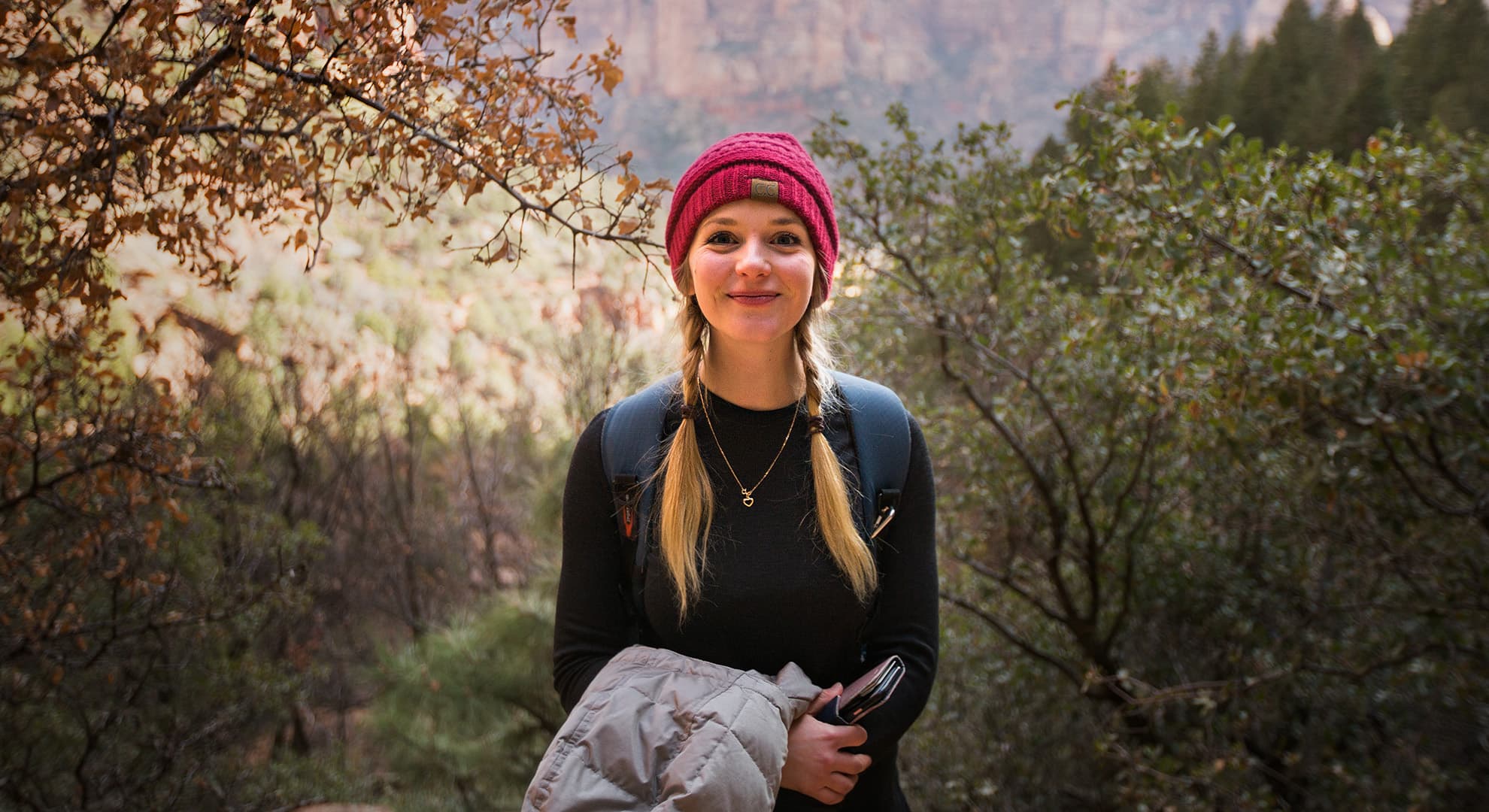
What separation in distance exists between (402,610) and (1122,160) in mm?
14020

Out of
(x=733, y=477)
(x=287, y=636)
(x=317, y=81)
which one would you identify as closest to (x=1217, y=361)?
(x=733, y=477)

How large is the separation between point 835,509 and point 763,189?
0.52 m

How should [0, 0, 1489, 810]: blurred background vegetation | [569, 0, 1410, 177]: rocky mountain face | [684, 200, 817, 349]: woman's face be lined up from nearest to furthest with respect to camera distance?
1. [684, 200, 817, 349]: woman's face
2. [0, 0, 1489, 810]: blurred background vegetation
3. [569, 0, 1410, 177]: rocky mountain face

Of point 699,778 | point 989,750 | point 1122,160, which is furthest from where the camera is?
point 989,750

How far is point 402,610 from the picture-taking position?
1477 centimetres

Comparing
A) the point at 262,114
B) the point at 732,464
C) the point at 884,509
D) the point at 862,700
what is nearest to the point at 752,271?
the point at 732,464

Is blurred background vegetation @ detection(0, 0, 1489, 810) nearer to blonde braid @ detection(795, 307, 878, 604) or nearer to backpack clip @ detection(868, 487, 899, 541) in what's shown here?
blonde braid @ detection(795, 307, 878, 604)

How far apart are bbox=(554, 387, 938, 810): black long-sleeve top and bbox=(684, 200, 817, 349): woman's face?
18cm

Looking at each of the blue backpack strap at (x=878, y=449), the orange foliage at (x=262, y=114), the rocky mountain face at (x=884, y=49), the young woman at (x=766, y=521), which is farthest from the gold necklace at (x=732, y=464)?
the rocky mountain face at (x=884, y=49)

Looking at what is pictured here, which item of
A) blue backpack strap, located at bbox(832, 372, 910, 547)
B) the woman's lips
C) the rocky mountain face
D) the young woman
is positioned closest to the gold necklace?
the young woman

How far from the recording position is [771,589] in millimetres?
1509

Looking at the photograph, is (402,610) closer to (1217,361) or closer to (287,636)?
(287,636)

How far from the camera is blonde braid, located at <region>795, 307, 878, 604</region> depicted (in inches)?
59.3

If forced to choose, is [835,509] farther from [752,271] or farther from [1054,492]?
[1054,492]
